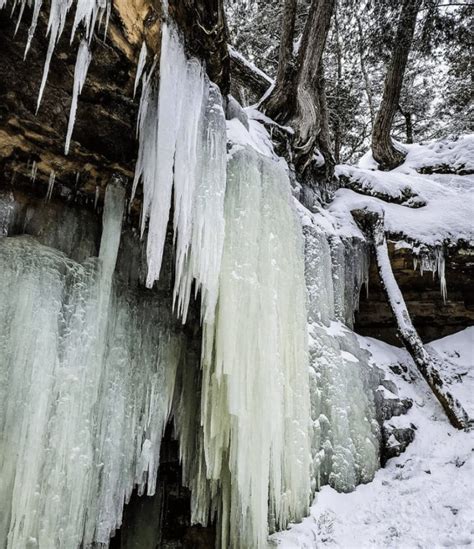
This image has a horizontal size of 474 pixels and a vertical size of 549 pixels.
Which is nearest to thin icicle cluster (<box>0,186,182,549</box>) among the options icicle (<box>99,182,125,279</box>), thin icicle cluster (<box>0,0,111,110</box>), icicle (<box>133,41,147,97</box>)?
icicle (<box>99,182,125,279</box>)

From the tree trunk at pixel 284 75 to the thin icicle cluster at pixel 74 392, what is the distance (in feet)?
10.1

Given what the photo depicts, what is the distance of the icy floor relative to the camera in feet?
11.8

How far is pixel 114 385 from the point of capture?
3854 millimetres

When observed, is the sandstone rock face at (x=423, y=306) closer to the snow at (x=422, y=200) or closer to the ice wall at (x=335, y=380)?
the snow at (x=422, y=200)

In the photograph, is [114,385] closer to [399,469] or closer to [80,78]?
[80,78]

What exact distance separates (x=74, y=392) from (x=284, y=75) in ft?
16.6

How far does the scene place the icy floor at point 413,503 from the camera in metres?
3.59

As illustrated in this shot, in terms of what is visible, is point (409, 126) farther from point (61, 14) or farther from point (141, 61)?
point (61, 14)

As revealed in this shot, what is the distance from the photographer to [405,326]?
5.43 meters

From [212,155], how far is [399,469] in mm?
3493

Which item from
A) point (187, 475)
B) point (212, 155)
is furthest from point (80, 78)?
point (187, 475)

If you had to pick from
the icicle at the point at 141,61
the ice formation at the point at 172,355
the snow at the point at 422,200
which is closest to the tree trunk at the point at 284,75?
the snow at the point at 422,200

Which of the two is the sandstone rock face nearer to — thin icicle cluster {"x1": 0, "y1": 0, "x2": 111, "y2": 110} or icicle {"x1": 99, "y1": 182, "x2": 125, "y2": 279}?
icicle {"x1": 99, "y1": 182, "x2": 125, "y2": 279}

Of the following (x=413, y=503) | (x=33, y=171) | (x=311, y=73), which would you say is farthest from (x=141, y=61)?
(x=413, y=503)
